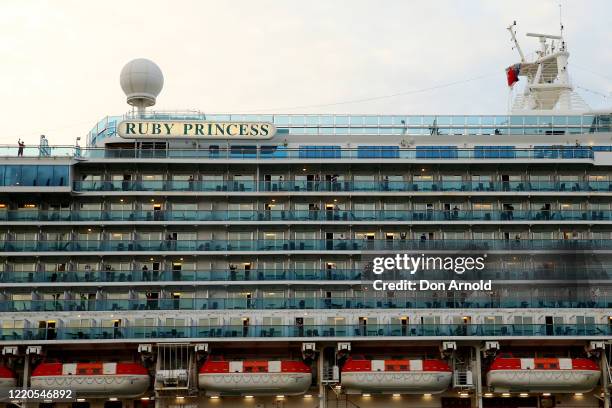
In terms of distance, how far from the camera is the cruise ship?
65375mm

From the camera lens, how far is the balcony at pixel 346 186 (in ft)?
231

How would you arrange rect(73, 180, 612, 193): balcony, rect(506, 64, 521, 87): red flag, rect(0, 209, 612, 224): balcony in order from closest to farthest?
rect(0, 209, 612, 224): balcony, rect(73, 180, 612, 193): balcony, rect(506, 64, 521, 87): red flag

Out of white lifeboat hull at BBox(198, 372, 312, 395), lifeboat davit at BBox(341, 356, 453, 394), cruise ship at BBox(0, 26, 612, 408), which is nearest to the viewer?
white lifeboat hull at BBox(198, 372, 312, 395)

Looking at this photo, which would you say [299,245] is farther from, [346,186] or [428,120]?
[428,120]

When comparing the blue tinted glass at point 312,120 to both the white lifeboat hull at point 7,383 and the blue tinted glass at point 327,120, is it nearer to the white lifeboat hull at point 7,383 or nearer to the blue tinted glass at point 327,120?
the blue tinted glass at point 327,120

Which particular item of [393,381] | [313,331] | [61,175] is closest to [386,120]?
[313,331]

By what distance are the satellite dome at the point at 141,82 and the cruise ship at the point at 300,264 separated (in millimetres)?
230

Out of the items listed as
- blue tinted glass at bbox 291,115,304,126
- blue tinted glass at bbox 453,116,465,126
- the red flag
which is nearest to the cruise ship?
blue tinted glass at bbox 291,115,304,126

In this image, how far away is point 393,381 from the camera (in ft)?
210

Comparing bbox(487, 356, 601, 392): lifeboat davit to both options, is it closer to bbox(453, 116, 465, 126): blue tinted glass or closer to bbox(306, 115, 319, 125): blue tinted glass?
bbox(453, 116, 465, 126): blue tinted glass

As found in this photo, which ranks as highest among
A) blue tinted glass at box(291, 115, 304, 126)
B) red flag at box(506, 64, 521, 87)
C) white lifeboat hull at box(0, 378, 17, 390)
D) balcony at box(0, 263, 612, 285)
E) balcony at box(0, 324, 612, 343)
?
red flag at box(506, 64, 521, 87)

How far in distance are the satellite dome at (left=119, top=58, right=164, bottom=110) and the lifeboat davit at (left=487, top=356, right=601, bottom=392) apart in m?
33.2

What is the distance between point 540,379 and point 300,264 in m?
18.4

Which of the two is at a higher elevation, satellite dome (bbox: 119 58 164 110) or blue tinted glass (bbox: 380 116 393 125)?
satellite dome (bbox: 119 58 164 110)
